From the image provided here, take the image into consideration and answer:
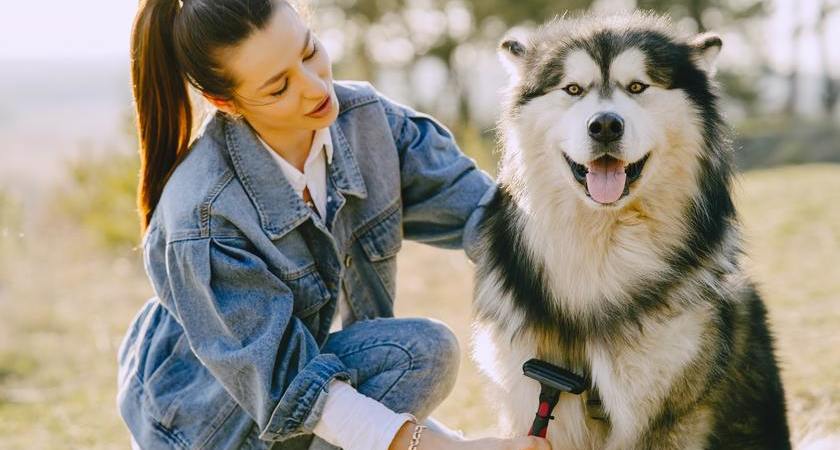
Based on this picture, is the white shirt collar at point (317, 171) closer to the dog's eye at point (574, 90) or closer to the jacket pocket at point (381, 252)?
the jacket pocket at point (381, 252)

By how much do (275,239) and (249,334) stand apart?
0.90ft

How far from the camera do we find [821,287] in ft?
17.4

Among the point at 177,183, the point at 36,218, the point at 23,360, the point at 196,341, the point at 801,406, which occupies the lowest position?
the point at 36,218

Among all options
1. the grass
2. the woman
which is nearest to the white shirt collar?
the woman

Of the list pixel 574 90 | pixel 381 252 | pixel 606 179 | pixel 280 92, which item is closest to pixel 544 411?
pixel 606 179

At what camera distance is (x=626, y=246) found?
2.21 metres

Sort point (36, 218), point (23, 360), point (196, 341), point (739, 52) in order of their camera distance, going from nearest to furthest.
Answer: point (196, 341)
point (23, 360)
point (36, 218)
point (739, 52)

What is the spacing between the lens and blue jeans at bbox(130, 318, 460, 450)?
2.31 metres

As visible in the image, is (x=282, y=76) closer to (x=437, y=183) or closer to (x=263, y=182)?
(x=263, y=182)

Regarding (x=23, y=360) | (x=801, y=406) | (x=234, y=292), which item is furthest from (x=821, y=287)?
(x=23, y=360)

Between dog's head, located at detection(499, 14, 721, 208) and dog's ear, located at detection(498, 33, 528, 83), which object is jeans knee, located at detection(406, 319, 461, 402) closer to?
dog's head, located at detection(499, 14, 721, 208)

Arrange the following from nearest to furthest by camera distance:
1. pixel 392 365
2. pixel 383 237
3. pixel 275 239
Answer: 1. pixel 275 239
2. pixel 392 365
3. pixel 383 237

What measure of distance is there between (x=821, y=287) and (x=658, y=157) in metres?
3.74

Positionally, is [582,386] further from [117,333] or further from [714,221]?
[117,333]
